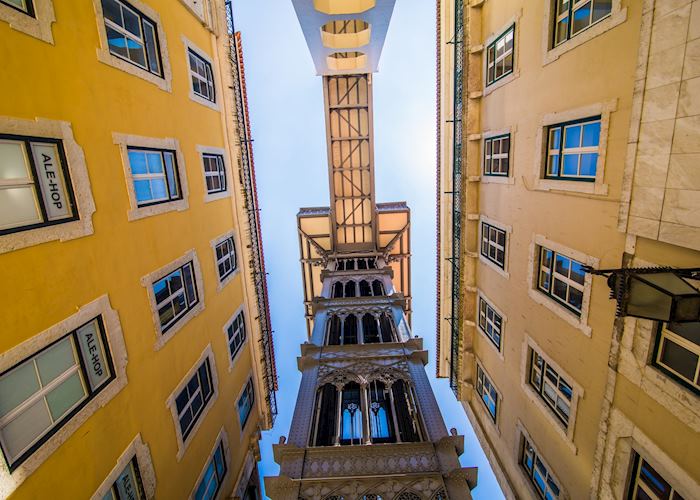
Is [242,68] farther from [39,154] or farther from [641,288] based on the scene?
[641,288]

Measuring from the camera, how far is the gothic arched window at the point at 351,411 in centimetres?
1302

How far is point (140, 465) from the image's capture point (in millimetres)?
7242

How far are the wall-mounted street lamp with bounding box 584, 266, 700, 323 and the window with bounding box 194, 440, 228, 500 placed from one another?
11.1m

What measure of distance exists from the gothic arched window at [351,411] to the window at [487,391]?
5326 millimetres

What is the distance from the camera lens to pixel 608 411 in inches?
275

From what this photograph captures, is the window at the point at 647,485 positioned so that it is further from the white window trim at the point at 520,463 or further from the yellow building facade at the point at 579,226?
the white window trim at the point at 520,463

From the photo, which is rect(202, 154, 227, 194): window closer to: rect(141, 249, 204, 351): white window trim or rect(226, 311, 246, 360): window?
rect(141, 249, 204, 351): white window trim

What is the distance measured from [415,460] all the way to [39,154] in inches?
409

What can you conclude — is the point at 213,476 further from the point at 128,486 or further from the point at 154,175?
the point at 154,175

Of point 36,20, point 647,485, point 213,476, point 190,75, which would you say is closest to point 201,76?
point 190,75

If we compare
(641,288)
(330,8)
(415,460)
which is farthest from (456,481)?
(330,8)

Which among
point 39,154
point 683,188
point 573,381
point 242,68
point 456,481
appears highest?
point 242,68

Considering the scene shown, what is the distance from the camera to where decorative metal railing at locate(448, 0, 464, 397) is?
44.8 ft

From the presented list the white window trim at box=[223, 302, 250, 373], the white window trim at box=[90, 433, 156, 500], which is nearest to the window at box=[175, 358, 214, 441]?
the white window trim at box=[90, 433, 156, 500]
